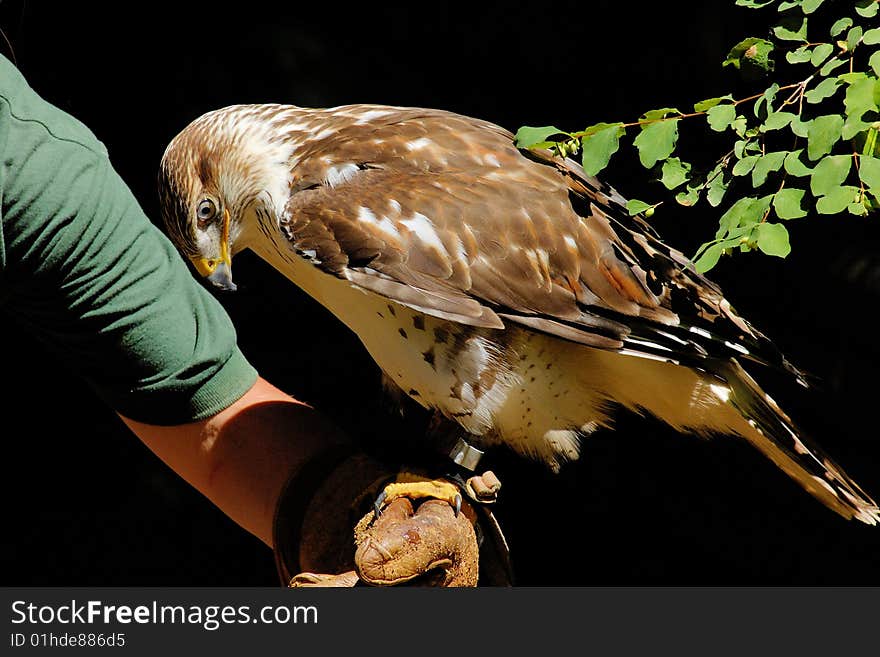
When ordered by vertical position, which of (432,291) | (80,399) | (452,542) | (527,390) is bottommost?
(80,399)

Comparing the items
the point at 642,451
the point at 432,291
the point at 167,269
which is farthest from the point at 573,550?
the point at 167,269

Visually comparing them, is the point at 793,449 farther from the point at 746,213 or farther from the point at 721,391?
the point at 746,213

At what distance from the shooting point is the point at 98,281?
1.78 m

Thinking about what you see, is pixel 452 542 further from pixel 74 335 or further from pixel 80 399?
pixel 80 399

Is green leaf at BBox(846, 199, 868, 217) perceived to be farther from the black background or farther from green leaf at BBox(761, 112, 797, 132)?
the black background

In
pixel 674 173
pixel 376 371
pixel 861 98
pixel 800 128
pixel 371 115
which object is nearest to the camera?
pixel 861 98

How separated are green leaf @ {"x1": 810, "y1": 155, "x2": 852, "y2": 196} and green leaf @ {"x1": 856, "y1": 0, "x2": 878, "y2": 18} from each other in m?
0.21

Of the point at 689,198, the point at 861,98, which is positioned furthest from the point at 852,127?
the point at 689,198

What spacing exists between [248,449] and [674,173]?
1025 millimetres

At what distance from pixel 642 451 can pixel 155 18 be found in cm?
198

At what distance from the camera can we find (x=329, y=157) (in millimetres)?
2096

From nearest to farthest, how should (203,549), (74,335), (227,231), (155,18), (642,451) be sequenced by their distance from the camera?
(74,335)
(227,231)
(155,18)
(642,451)
(203,549)

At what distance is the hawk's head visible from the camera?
2.15 meters

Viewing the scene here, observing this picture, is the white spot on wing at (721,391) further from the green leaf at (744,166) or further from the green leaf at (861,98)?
the green leaf at (861,98)
